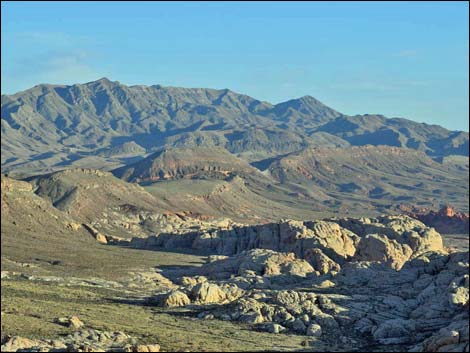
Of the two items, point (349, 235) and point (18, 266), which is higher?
point (349, 235)

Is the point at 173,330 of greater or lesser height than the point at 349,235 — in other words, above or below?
below

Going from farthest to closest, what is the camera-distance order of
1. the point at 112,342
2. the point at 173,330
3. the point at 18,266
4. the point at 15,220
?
the point at 15,220
the point at 18,266
the point at 173,330
the point at 112,342

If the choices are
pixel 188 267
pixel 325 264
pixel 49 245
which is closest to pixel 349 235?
pixel 325 264

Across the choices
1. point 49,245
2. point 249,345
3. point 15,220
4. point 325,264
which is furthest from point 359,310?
point 15,220

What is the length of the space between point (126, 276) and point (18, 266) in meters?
19.5

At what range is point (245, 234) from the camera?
197 meters

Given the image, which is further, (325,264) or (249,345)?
(325,264)

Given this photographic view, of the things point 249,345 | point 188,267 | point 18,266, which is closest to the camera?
point 249,345

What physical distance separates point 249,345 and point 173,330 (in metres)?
10.8

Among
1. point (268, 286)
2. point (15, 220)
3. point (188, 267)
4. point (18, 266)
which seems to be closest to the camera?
point (268, 286)

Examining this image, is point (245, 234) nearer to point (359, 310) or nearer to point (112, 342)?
point (359, 310)

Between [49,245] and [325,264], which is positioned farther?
[49,245]

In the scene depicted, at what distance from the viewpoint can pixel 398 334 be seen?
9294 centimetres

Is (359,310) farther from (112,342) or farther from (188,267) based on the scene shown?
(188,267)
